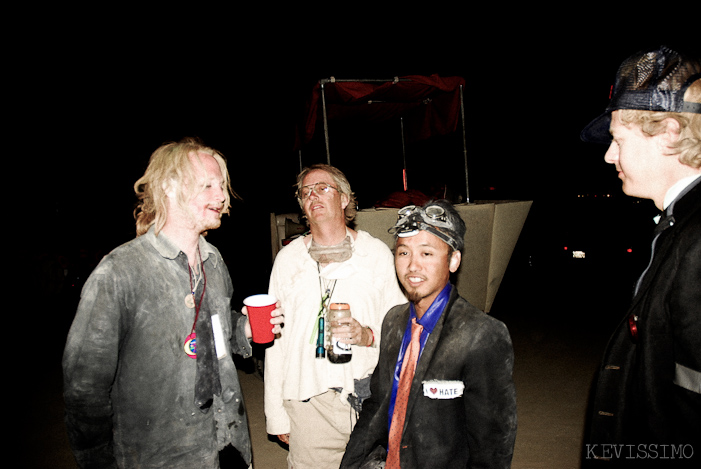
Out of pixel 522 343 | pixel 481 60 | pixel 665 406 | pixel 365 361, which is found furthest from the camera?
pixel 481 60

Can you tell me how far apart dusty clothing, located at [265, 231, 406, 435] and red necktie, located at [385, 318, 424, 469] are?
562 millimetres

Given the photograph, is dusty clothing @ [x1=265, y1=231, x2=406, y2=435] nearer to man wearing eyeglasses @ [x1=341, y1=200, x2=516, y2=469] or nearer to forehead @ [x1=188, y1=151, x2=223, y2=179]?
man wearing eyeglasses @ [x1=341, y1=200, x2=516, y2=469]

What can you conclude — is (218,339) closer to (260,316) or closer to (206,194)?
(260,316)

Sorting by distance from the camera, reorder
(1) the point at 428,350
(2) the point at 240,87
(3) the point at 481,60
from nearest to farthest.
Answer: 1. (1) the point at 428,350
2. (3) the point at 481,60
3. (2) the point at 240,87

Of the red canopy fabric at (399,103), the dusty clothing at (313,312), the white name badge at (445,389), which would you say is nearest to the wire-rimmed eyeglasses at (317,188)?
the dusty clothing at (313,312)

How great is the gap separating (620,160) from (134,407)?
2.54m

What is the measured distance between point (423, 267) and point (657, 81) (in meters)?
1.31

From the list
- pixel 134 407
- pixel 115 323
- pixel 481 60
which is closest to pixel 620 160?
pixel 115 323

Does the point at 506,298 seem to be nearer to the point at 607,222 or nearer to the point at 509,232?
the point at 607,222

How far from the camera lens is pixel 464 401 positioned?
1896mm

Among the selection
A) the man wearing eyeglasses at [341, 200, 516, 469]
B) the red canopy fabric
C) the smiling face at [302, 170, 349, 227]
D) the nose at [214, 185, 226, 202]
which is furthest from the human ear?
the red canopy fabric

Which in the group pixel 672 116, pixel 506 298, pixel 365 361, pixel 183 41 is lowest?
pixel 506 298

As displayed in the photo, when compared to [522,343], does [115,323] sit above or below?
above

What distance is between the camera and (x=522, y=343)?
22.9 ft
